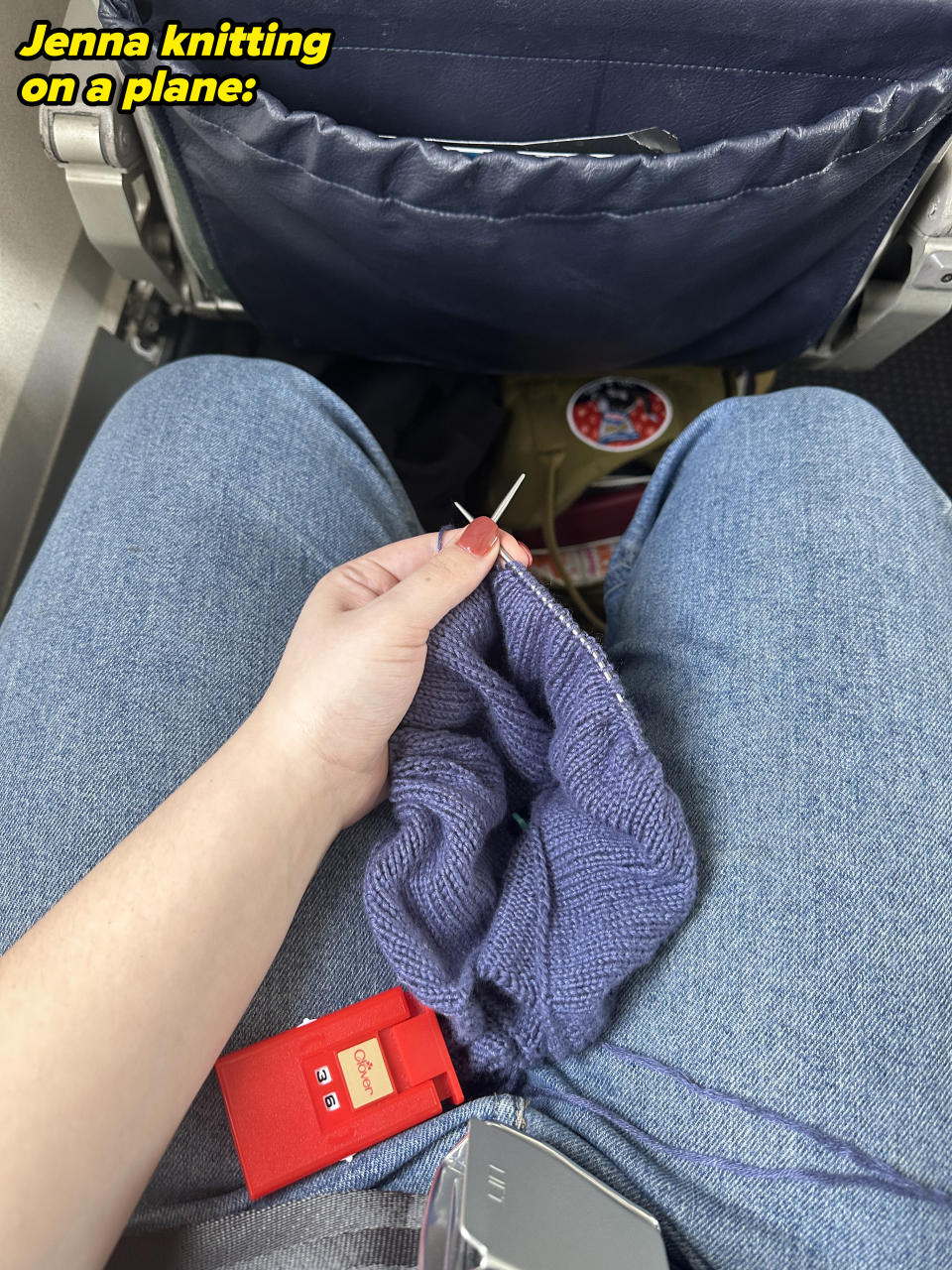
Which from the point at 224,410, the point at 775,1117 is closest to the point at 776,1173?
the point at 775,1117

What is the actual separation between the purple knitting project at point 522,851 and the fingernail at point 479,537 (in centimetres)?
2

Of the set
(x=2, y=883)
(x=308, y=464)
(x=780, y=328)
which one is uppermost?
(x=780, y=328)

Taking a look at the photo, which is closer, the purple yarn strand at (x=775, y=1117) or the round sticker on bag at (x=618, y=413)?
the purple yarn strand at (x=775, y=1117)

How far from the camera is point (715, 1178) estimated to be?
1.52ft

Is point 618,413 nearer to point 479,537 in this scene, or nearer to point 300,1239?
point 479,537

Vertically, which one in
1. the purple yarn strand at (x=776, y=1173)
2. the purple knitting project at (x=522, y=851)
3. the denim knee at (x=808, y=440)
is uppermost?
the denim knee at (x=808, y=440)

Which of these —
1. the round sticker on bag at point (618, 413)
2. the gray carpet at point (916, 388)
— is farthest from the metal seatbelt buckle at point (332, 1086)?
the gray carpet at point (916, 388)

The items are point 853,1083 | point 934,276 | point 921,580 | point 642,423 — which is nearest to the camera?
point 853,1083

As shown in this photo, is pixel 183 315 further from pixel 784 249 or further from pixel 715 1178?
pixel 715 1178

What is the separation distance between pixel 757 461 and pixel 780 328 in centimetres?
22

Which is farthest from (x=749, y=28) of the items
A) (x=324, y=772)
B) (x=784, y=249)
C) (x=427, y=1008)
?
(x=427, y=1008)

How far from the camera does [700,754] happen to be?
563 millimetres

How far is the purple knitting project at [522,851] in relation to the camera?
1.60 ft

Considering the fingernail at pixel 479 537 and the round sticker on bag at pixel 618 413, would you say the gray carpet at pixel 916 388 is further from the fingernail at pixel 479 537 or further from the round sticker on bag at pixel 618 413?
the fingernail at pixel 479 537
